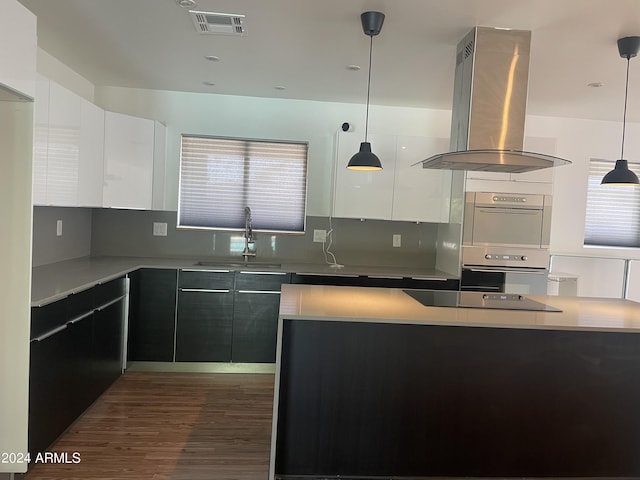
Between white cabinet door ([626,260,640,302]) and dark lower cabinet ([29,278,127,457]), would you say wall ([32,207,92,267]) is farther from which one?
white cabinet door ([626,260,640,302])

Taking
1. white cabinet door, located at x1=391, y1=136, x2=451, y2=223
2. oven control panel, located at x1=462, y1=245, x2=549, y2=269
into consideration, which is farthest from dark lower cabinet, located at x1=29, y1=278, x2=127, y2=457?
oven control panel, located at x1=462, y1=245, x2=549, y2=269

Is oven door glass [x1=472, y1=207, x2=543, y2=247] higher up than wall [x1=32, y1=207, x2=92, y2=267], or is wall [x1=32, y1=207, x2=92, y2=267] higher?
oven door glass [x1=472, y1=207, x2=543, y2=247]

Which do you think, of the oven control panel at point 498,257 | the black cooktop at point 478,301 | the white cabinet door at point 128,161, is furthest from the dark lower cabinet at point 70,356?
the oven control panel at point 498,257

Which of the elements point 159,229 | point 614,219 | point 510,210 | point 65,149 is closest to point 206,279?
point 159,229

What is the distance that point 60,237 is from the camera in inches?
144

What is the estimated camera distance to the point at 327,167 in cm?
441

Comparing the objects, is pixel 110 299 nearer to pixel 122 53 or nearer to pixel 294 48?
pixel 122 53

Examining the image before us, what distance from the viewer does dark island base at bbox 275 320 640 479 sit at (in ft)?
7.35

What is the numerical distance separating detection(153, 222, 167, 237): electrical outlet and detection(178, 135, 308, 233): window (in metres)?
0.15

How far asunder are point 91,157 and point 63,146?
0.45m

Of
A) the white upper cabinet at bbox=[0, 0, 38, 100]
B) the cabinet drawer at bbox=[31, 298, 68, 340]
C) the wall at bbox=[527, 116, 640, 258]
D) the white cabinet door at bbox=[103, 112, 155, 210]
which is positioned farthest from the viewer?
the wall at bbox=[527, 116, 640, 258]

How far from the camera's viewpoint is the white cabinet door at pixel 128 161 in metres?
3.65

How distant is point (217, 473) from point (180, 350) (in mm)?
1556

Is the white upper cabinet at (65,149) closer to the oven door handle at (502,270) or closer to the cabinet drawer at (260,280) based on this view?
the cabinet drawer at (260,280)
